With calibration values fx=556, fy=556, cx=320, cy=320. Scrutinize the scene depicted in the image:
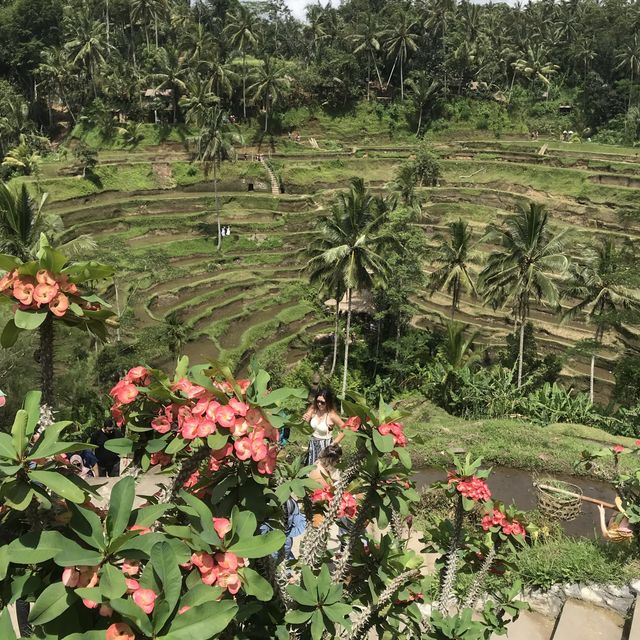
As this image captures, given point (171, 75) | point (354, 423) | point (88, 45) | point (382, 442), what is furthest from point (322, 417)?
point (88, 45)

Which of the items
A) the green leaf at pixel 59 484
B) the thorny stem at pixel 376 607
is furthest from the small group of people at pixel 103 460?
the green leaf at pixel 59 484

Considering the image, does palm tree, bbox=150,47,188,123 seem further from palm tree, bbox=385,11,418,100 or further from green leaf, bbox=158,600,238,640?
green leaf, bbox=158,600,238,640

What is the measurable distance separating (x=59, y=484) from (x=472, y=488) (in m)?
3.25

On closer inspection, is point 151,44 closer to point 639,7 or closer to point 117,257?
point 117,257

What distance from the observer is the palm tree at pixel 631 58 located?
59.6m

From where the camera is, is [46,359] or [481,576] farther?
[481,576]

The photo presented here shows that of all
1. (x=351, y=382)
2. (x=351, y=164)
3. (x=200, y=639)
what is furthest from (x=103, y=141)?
(x=200, y=639)

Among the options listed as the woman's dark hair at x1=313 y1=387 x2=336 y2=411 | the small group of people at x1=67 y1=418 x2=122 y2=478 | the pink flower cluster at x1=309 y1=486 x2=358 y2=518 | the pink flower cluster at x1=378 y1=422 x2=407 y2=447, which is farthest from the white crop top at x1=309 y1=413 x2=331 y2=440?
the small group of people at x1=67 y1=418 x2=122 y2=478

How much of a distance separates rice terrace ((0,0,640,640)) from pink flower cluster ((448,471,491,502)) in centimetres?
4

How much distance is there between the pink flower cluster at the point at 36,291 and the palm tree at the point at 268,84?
178 feet

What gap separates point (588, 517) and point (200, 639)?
896 cm

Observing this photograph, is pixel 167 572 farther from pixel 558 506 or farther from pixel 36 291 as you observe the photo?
pixel 558 506

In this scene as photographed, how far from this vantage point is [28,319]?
106 inches

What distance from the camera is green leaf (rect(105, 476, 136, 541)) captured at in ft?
8.34
